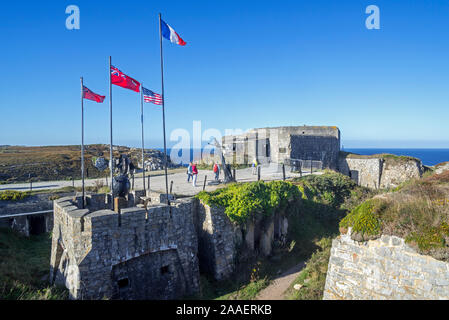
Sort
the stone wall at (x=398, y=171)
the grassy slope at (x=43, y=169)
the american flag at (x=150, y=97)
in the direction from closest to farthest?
the american flag at (x=150, y=97) → the stone wall at (x=398, y=171) → the grassy slope at (x=43, y=169)

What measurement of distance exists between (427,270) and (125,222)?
25.5 feet

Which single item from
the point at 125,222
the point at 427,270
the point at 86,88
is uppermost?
the point at 86,88

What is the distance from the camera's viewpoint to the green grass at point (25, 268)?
7.34 m

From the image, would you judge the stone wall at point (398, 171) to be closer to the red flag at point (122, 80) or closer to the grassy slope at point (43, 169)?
the red flag at point (122, 80)

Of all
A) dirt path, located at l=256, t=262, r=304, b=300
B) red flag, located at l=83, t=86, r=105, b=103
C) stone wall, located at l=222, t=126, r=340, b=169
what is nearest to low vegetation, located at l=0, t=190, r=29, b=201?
red flag, located at l=83, t=86, r=105, b=103

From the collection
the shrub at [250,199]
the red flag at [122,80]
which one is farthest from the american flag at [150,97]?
the shrub at [250,199]

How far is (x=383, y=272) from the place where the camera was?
6.53 meters

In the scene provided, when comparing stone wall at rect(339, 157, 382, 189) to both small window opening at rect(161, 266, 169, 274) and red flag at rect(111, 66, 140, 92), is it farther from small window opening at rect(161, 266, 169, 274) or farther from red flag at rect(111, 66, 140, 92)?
red flag at rect(111, 66, 140, 92)

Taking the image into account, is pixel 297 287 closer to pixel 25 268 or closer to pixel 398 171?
pixel 25 268

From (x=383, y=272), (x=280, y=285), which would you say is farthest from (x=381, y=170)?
(x=383, y=272)

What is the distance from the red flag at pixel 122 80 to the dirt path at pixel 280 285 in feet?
30.8

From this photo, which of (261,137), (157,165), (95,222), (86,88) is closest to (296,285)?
(95,222)

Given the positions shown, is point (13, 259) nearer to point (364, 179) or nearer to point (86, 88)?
point (86, 88)

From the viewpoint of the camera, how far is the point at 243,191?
11.7 meters
